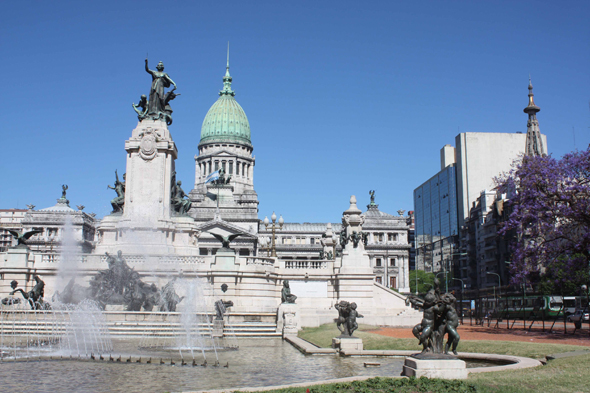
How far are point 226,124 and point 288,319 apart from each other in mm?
105142

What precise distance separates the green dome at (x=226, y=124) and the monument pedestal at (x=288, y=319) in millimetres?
101093

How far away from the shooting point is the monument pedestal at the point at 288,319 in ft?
89.0

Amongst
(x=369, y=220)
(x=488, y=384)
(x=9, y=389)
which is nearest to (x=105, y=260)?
(x=9, y=389)

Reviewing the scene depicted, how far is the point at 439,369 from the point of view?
12.4 meters

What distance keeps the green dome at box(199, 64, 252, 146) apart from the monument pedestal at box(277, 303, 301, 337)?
101 m

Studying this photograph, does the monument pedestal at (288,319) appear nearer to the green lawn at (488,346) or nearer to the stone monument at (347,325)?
the green lawn at (488,346)

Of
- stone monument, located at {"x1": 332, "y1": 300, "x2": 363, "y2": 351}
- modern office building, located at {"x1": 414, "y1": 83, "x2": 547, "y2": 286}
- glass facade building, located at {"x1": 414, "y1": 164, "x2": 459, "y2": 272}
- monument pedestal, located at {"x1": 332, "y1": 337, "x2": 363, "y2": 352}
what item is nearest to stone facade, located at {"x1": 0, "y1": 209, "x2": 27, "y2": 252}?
modern office building, located at {"x1": 414, "y1": 83, "x2": 547, "y2": 286}

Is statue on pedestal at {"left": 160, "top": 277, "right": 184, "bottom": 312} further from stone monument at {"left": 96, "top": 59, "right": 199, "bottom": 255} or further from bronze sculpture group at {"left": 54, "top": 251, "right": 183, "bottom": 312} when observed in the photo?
stone monument at {"left": 96, "top": 59, "right": 199, "bottom": 255}

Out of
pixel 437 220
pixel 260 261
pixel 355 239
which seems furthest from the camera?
pixel 437 220

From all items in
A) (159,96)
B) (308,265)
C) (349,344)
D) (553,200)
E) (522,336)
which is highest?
(159,96)

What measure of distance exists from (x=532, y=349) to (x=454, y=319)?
6359mm

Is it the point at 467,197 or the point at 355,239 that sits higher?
the point at 467,197

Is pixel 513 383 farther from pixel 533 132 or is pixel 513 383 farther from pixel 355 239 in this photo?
pixel 533 132

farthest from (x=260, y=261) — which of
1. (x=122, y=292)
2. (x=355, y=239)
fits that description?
(x=122, y=292)
